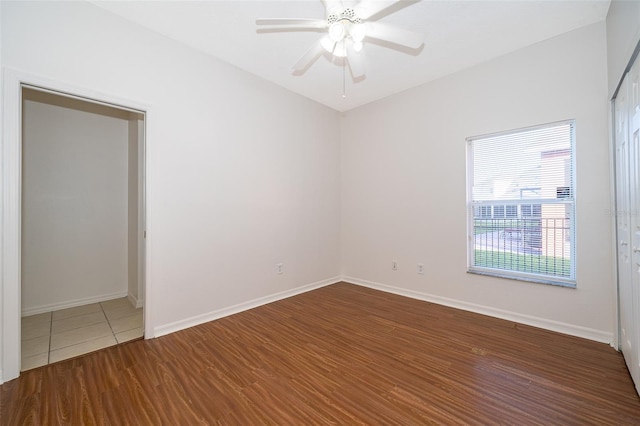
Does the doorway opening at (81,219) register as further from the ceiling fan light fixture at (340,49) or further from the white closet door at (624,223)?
the white closet door at (624,223)

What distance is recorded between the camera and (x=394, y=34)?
209 centimetres

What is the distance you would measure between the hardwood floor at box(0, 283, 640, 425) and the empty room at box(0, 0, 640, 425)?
19 mm

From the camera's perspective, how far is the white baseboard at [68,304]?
326 cm

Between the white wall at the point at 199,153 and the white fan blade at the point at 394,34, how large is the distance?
1942 mm

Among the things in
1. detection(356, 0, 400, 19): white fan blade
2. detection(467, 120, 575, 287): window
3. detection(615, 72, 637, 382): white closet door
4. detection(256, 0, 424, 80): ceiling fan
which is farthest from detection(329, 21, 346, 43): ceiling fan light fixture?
detection(467, 120, 575, 287): window

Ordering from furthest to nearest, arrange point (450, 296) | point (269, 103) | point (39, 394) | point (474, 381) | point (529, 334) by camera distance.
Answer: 1. point (269, 103)
2. point (450, 296)
3. point (529, 334)
4. point (474, 381)
5. point (39, 394)

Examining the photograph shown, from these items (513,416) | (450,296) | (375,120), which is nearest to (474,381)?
(513,416)

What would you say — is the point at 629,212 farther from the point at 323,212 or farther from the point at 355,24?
the point at 323,212

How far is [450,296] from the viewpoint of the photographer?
11.5 ft

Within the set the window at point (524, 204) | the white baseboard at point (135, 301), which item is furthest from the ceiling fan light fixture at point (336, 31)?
the white baseboard at point (135, 301)

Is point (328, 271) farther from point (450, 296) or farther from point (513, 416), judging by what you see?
point (513, 416)

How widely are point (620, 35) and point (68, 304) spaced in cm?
630

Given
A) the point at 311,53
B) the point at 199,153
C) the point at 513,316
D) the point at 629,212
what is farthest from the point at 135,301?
the point at 629,212

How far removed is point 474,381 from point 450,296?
1.64 m
